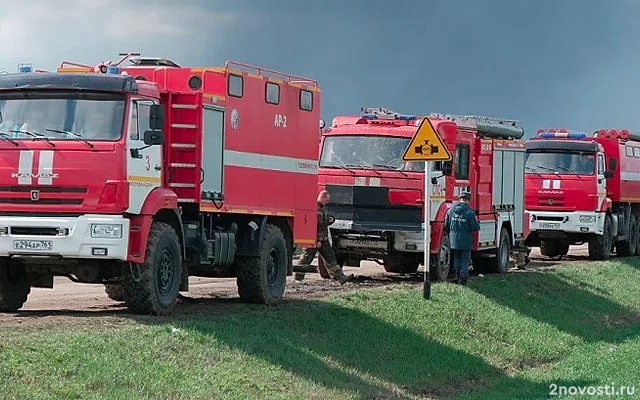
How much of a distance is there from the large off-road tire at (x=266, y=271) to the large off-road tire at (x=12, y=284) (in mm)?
3655

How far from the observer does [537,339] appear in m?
23.1

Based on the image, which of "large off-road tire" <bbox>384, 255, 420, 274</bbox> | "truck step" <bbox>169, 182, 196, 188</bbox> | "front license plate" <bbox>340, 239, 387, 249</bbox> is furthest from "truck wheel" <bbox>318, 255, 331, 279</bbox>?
"truck step" <bbox>169, 182, 196, 188</bbox>

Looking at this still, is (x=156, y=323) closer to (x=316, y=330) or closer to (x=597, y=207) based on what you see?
(x=316, y=330)

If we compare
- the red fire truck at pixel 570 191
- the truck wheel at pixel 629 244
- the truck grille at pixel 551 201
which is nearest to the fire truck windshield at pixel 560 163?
the red fire truck at pixel 570 191

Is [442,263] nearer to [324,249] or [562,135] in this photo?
[324,249]

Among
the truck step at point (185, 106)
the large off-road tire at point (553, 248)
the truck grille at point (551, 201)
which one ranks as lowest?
the large off-road tire at point (553, 248)

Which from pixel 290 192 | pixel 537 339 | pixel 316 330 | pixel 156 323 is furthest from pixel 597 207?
pixel 156 323

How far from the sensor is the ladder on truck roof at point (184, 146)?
18.6 meters

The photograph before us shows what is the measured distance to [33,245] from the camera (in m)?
16.4

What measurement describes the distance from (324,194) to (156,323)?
914 cm

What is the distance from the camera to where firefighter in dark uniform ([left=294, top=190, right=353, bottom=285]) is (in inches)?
1000

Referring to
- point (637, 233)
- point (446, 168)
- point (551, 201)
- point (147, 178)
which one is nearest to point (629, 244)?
point (637, 233)

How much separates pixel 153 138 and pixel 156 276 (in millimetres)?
1820

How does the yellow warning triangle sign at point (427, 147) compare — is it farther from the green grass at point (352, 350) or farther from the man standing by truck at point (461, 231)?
the man standing by truck at point (461, 231)
